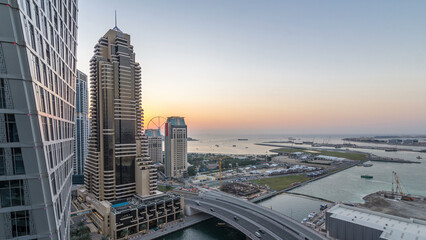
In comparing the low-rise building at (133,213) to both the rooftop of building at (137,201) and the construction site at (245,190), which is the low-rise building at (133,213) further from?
the construction site at (245,190)

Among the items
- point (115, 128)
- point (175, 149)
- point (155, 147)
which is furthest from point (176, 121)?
point (115, 128)

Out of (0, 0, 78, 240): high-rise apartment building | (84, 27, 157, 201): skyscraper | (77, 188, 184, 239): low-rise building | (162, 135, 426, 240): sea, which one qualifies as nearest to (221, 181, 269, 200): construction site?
(162, 135, 426, 240): sea

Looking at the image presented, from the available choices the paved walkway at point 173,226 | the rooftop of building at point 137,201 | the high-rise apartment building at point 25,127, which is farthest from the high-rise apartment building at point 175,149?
the high-rise apartment building at point 25,127

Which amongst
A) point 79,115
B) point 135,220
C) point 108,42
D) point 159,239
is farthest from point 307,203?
point 79,115

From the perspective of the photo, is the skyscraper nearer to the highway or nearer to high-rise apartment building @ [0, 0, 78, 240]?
the highway

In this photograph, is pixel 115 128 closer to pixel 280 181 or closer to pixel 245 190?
pixel 245 190
